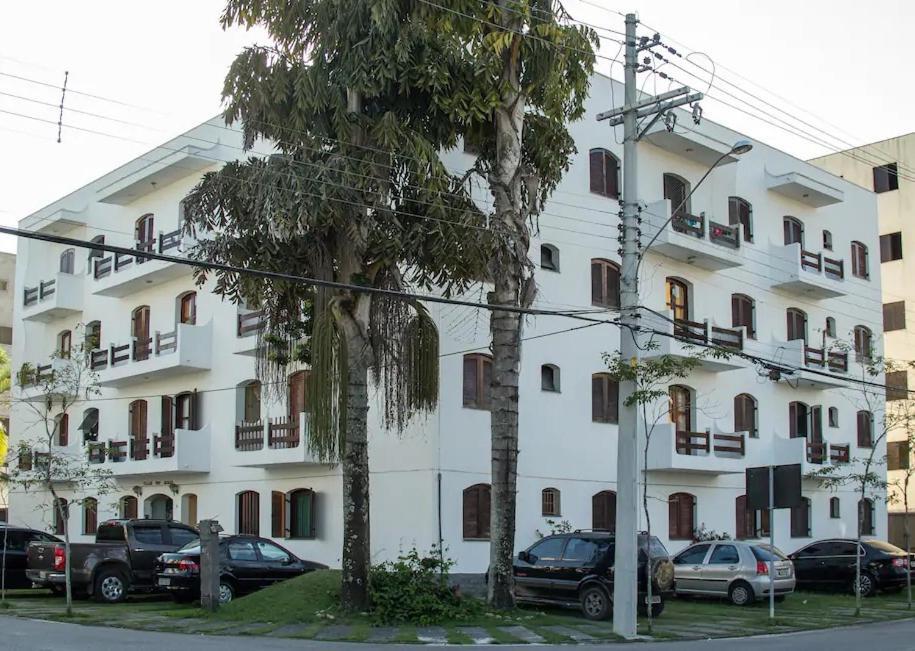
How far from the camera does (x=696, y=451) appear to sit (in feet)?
111

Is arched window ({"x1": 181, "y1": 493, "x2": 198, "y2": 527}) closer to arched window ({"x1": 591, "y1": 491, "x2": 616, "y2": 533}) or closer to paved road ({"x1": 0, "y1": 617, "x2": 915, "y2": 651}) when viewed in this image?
arched window ({"x1": 591, "y1": 491, "x2": 616, "y2": 533})

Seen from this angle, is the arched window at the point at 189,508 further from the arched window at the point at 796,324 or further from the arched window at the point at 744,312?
the arched window at the point at 796,324

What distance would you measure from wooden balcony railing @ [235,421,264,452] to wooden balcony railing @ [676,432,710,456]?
12.1 metres

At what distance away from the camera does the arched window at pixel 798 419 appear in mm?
38844

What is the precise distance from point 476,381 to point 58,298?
18.7 m

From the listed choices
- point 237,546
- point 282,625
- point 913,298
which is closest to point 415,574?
point 282,625

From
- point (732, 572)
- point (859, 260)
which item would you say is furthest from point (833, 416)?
point (732, 572)

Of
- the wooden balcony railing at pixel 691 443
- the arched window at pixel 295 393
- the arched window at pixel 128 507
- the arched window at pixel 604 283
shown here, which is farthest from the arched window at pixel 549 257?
the arched window at pixel 128 507

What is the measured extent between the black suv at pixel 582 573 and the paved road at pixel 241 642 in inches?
103

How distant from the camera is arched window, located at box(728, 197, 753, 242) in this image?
3747 cm

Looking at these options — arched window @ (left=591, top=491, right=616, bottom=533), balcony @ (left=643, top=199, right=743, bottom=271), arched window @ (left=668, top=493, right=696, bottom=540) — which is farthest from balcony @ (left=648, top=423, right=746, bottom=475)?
balcony @ (left=643, top=199, right=743, bottom=271)

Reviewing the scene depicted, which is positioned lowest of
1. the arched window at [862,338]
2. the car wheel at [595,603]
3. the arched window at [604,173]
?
the car wheel at [595,603]

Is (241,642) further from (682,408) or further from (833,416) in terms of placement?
(833,416)

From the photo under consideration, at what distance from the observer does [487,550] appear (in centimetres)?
2834
